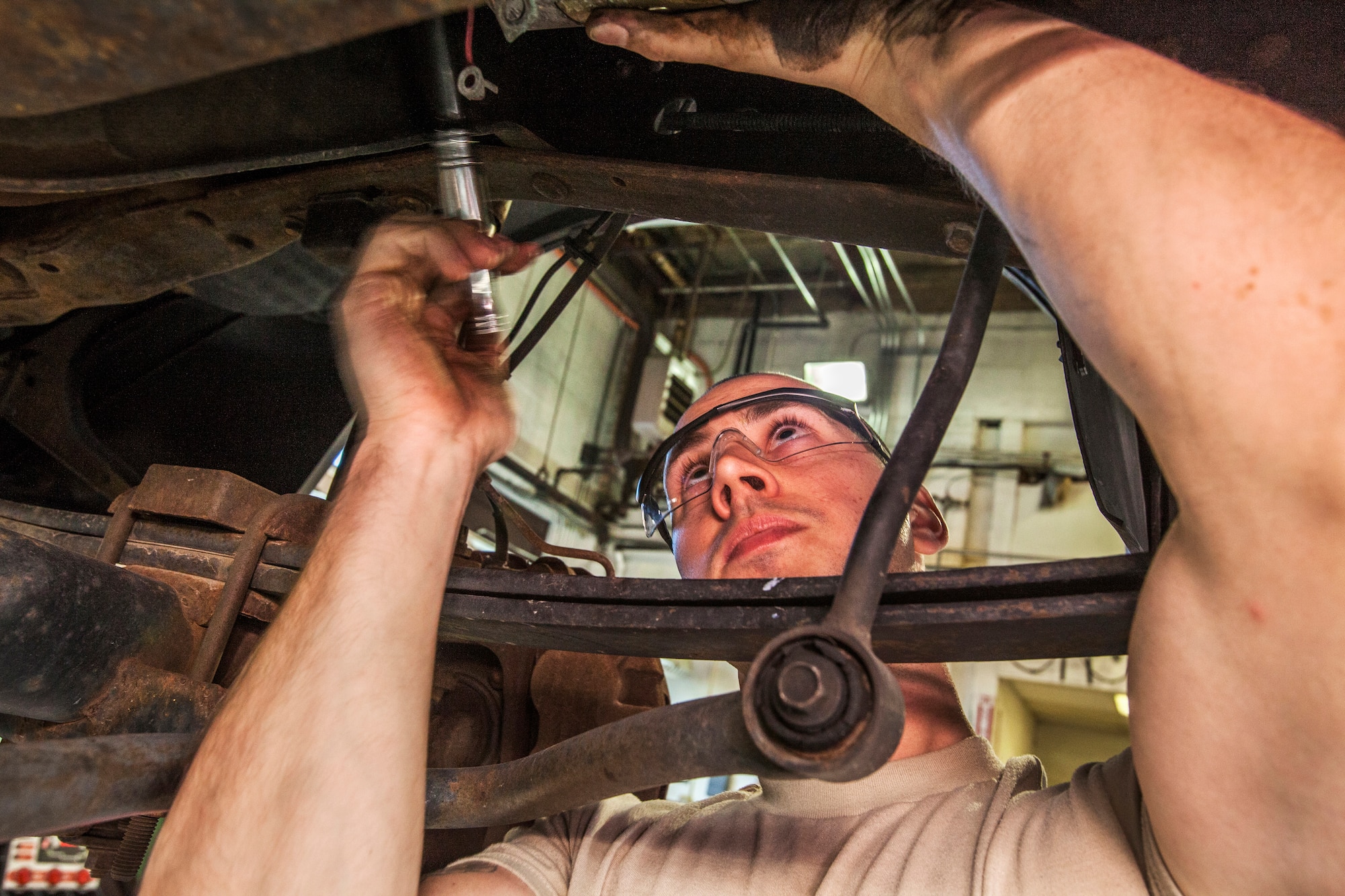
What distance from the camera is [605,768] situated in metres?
0.74

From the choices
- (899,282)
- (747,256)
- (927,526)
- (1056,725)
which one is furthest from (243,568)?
(1056,725)

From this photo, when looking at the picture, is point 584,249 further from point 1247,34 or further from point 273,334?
point 1247,34

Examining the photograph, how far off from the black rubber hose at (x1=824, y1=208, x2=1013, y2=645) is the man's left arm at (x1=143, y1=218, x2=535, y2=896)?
0.45m

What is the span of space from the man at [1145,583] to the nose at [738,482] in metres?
0.40

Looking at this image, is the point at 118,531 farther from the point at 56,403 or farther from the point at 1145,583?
the point at 1145,583

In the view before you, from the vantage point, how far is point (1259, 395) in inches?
21.0

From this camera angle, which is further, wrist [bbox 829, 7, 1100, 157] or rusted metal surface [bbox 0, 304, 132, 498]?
rusted metal surface [bbox 0, 304, 132, 498]

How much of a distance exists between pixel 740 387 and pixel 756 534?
0.39 m

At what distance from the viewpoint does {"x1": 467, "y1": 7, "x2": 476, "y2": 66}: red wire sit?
938 millimetres

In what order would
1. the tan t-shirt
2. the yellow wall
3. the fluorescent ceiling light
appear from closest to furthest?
the tan t-shirt, the fluorescent ceiling light, the yellow wall

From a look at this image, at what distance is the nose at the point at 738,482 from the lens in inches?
57.5

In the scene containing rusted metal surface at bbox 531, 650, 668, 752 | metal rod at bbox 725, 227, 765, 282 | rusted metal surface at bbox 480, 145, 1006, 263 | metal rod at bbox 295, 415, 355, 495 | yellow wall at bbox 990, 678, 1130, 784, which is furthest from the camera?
metal rod at bbox 725, 227, 765, 282

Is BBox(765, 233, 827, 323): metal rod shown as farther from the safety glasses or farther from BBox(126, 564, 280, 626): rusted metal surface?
BBox(126, 564, 280, 626): rusted metal surface

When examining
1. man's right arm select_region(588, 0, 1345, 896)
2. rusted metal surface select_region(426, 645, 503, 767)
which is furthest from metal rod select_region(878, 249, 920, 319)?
man's right arm select_region(588, 0, 1345, 896)
